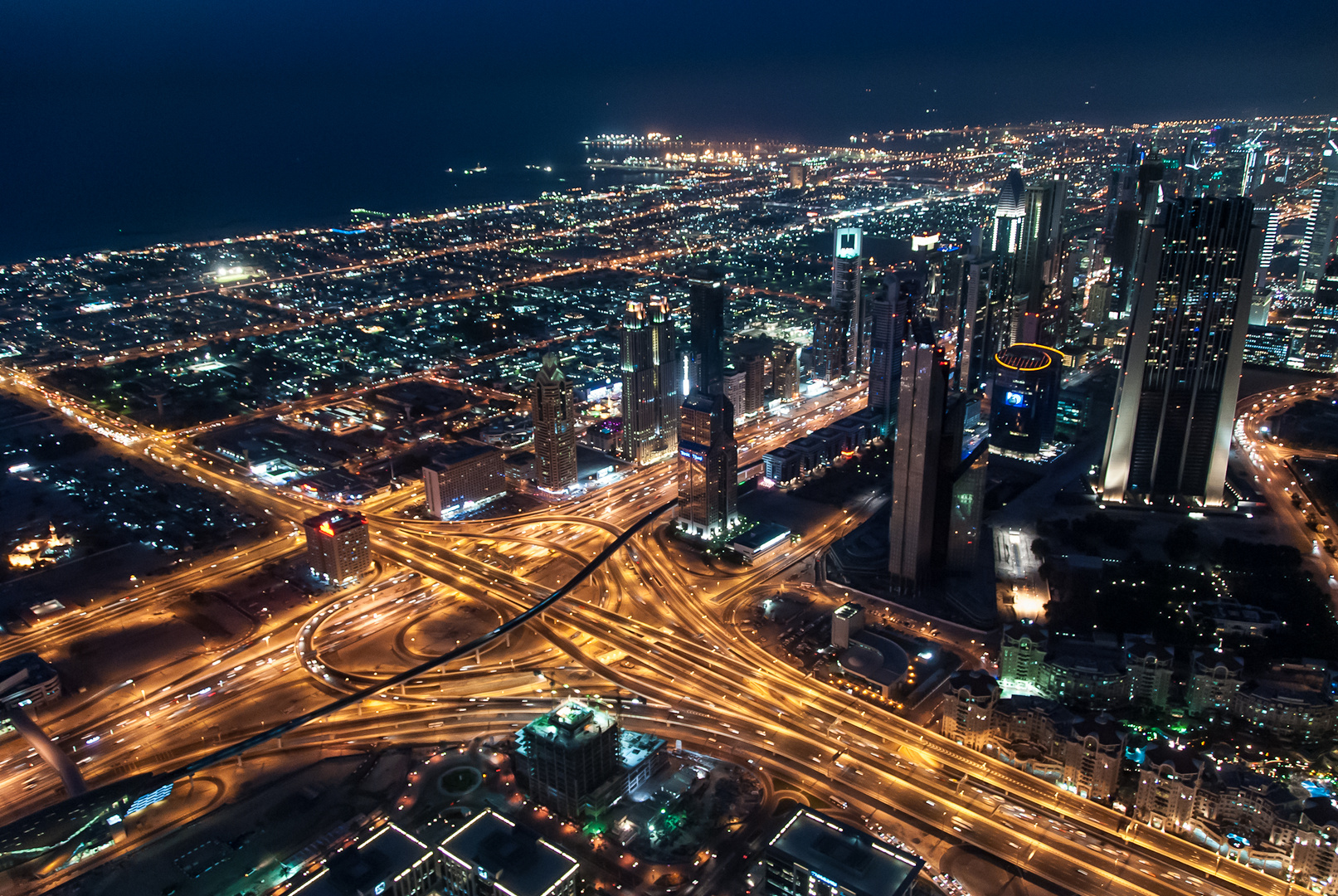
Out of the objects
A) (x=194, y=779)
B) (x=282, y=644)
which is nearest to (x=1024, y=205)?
(x=282, y=644)

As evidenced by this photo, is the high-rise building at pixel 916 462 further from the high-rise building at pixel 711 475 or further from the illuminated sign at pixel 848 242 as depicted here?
the illuminated sign at pixel 848 242

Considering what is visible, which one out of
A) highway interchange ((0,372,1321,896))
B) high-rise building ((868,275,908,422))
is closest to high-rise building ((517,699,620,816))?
highway interchange ((0,372,1321,896))

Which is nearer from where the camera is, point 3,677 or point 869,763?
point 869,763

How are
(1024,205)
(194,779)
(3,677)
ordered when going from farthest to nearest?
(1024,205), (3,677), (194,779)

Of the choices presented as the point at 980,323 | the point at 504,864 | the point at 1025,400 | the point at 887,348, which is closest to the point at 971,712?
the point at 504,864

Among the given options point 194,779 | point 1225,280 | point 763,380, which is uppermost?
point 1225,280

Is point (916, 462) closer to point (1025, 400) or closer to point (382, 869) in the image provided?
point (1025, 400)

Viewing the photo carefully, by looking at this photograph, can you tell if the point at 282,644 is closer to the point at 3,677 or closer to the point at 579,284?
the point at 3,677

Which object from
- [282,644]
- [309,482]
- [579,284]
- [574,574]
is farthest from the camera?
[579,284]
